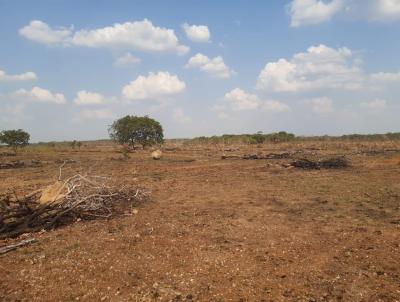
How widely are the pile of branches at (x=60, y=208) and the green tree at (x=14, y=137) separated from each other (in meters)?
34.9

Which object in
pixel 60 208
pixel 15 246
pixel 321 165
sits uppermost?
pixel 321 165

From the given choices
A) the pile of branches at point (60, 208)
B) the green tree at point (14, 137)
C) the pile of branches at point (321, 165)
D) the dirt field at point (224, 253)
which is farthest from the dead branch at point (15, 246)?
the green tree at point (14, 137)

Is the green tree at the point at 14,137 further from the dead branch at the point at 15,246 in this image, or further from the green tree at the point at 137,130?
the dead branch at the point at 15,246

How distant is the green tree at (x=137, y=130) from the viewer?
49.9 meters

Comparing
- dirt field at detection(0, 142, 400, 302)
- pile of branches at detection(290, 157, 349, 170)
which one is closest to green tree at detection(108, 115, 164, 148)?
pile of branches at detection(290, 157, 349, 170)

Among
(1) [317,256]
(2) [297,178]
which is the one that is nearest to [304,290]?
(1) [317,256]

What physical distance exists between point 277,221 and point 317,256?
2.73 meters

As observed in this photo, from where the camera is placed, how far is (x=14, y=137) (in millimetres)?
43125

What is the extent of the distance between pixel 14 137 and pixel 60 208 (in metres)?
36.7

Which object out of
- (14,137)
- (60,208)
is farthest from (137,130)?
(60,208)

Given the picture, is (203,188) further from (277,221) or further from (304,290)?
(304,290)

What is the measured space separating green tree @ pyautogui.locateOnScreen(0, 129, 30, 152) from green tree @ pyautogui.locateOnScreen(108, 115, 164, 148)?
1130 cm

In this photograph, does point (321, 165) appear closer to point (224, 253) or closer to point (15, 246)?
point (224, 253)

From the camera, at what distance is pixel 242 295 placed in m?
5.95
